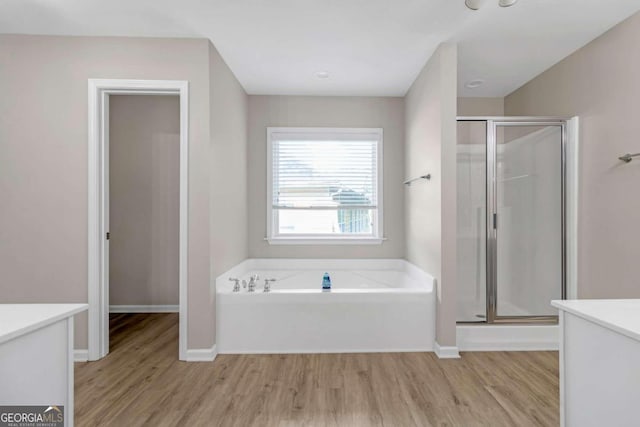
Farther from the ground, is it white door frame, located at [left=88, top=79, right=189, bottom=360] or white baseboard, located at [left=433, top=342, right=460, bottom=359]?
white door frame, located at [left=88, top=79, right=189, bottom=360]

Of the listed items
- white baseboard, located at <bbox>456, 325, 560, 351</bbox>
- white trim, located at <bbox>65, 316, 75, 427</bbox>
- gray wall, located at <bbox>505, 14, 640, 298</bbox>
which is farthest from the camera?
white baseboard, located at <bbox>456, 325, 560, 351</bbox>

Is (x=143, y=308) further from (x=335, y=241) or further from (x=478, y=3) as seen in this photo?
(x=478, y=3)

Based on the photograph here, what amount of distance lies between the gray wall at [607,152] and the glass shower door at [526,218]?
180mm

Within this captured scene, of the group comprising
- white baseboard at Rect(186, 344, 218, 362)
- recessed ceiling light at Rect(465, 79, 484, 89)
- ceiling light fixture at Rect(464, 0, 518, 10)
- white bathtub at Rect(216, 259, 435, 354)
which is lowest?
white baseboard at Rect(186, 344, 218, 362)

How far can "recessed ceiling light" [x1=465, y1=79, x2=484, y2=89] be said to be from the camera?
348cm

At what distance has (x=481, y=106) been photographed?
13.2 feet

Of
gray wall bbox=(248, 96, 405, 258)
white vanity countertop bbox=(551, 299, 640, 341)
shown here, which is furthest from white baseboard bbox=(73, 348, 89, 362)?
white vanity countertop bbox=(551, 299, 640, 341)

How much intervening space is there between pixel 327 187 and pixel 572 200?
7.71 feet

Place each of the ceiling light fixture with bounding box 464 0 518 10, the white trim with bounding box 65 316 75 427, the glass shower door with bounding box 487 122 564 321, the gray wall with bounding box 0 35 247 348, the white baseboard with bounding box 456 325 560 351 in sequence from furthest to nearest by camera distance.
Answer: the glass shower door with bounding box 487 122 564 321 < the white baseboard with bounding box 456 325 560 351 < the gray wall with bounding box 0 35 247 348 < the ceiling light fixture with bounding box 464 0 518 10 < the white trim with bounding box 65 316 75 427

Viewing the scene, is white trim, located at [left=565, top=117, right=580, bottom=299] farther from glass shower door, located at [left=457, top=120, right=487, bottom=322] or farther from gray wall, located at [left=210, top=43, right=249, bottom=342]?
gray wall, located at [left=210, top=43, right=249, bottom=342]

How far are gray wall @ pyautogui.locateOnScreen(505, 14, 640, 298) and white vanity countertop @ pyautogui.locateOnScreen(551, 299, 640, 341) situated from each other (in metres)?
1.37

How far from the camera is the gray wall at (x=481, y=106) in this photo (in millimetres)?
4008

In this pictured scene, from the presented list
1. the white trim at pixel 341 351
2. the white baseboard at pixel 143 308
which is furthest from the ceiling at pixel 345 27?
the white baseboard at pixel 143 308

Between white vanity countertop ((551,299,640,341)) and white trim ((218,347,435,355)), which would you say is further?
white trim ((218,347,435,355))
